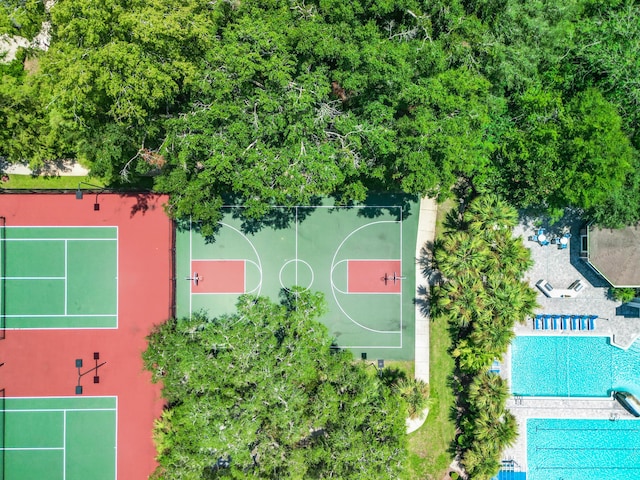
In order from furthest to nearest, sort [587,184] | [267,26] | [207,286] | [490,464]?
[207,286]
[490,464]
[587,184]
[267,26]

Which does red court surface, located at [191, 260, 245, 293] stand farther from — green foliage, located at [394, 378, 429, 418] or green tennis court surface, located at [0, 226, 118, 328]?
green foliage, located at [394, 378, 429, 418]

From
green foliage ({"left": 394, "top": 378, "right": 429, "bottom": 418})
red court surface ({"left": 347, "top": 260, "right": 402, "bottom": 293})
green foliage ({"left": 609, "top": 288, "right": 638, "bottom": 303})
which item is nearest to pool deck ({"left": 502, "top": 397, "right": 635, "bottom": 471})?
green foliage ({"left": 394, "top": 378, "right": 429, "bottom": 418})

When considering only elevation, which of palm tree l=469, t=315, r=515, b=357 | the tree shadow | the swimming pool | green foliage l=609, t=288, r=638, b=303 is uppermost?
green foliage l=609, t=288, r=638, b=303

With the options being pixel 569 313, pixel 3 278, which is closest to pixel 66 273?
pixel 3 278

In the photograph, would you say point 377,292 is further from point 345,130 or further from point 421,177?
point 345,130

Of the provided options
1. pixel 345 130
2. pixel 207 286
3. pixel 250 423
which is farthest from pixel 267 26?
pixel 250 423

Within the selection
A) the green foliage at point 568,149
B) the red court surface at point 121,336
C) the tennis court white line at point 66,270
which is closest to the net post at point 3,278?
the red court surface at point 121,336
